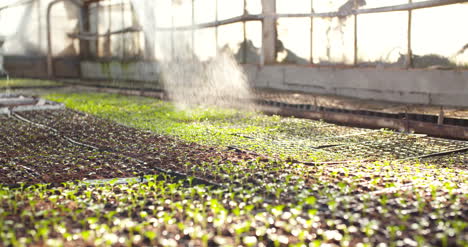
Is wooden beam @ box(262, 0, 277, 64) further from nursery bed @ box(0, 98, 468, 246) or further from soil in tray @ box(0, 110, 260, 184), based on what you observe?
nursery bed @ box(0, 98, 468, 246)

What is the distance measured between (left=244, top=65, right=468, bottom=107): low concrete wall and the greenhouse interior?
3cm

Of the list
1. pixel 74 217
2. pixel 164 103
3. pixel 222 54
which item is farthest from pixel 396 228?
pixel 222 54

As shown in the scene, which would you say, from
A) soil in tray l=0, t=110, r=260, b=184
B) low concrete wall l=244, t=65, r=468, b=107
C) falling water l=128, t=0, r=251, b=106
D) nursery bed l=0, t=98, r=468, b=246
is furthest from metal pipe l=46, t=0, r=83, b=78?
nursery bed l=0, t=98, r=468, b=246

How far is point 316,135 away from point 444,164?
2527 millimetres

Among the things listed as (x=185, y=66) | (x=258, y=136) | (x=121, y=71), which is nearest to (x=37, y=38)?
(x=121, y=71)

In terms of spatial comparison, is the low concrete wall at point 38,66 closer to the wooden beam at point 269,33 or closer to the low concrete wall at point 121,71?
the low concrete wall at point 121,71

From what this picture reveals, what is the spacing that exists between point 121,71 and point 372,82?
1287cm

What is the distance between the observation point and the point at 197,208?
405 centimetres

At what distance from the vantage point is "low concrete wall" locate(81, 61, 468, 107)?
9281 millimetres

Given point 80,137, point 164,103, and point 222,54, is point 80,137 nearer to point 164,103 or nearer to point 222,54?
point 164,103

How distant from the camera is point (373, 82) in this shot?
1080 cm

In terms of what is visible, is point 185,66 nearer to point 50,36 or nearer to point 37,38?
point 50,36

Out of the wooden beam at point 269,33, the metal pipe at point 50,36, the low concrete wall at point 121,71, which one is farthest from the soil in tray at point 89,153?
the metal pipe at point 50,36

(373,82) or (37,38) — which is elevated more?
(37,38)
